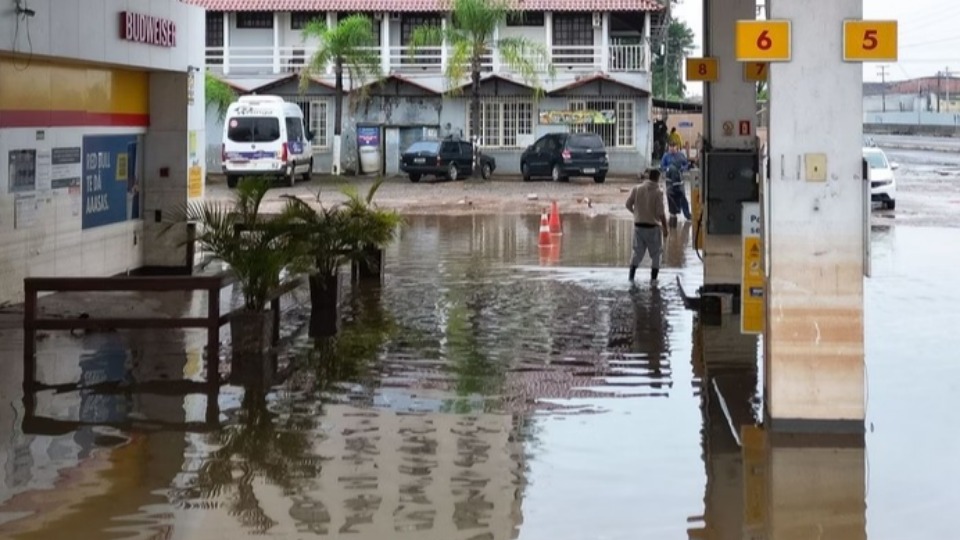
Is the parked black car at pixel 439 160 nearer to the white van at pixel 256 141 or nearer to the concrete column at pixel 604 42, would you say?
the white van at pixel 256 141

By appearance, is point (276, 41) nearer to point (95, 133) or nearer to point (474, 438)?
point (95, 133)

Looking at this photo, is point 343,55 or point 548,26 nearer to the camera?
point 343,55

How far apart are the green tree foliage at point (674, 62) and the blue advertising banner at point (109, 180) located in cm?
6979

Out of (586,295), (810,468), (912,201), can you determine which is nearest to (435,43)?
(912,201)

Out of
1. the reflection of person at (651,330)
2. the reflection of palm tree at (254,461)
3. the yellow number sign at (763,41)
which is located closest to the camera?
the reflection of palm tree at (254,461)

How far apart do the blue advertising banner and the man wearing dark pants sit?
23.2 ft

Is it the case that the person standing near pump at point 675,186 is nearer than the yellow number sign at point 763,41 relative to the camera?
No

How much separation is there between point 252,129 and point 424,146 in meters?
6.11

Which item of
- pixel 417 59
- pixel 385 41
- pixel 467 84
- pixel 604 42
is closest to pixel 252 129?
pixel 467 84

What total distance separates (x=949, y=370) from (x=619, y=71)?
43142 mm

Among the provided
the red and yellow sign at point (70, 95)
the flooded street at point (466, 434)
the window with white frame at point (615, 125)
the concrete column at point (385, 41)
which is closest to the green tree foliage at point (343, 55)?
the concrete column at point (385, 41)

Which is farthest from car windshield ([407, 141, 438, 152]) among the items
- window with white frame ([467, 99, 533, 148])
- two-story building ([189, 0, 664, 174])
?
window with white frame ([467, 99, 533, 148])

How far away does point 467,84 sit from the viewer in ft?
178

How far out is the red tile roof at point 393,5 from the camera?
2245 inches
